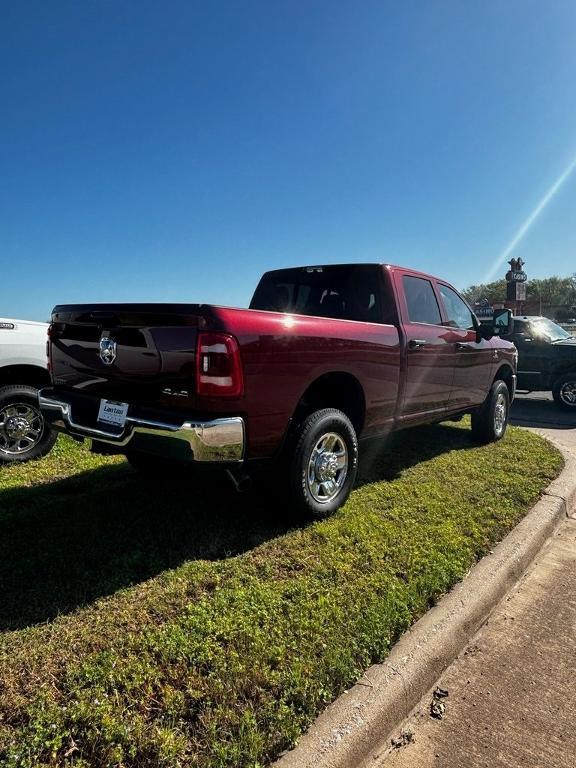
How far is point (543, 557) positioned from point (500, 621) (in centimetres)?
102

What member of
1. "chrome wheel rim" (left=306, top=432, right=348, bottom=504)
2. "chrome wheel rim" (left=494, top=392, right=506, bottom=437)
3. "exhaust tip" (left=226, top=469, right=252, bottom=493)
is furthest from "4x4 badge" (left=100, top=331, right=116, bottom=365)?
"chrome wheel rim" (left=494, top=392, right=506, bottom=437)

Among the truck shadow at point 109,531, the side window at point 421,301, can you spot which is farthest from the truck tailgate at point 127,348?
the side window at point 421,301

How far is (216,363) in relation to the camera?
2.81 metres

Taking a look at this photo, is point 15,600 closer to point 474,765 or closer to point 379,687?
point 379,687

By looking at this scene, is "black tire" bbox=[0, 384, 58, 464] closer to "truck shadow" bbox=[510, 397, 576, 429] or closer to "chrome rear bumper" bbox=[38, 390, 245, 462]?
→ "chrome rear bumper" bbox=[38, 390, 245, 462]

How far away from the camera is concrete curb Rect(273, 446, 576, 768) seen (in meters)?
1.92

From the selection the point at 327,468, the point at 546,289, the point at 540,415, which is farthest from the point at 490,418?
the point at 546,289

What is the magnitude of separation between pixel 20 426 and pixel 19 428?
0.02 m

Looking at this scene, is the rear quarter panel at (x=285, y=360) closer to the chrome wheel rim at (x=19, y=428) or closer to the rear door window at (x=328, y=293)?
the rear door window at (x=328, y=293)

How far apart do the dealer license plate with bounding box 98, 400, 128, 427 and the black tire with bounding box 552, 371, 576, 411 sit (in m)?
9.11

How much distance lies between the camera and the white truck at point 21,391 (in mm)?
4770

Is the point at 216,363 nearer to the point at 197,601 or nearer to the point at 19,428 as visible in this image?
the point at 197,601

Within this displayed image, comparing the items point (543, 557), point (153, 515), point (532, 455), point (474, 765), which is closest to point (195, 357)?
point (153, 515)

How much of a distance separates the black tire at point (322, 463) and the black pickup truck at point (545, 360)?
7518 mm
